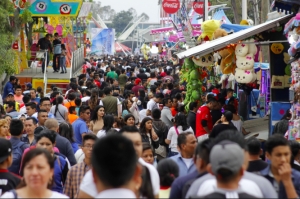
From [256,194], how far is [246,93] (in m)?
12.9

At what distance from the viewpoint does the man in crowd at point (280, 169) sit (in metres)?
6.24

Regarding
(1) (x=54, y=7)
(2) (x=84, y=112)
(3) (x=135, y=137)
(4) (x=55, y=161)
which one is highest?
(1) (x=54, y=7)

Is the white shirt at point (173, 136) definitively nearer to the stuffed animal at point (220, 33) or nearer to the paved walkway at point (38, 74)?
the stuffed animal at point (220, 33)

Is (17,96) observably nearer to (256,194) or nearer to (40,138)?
(40,138)

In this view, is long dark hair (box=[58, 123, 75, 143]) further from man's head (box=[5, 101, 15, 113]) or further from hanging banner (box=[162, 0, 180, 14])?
hanging banner (box=[162, 0, 180, 14])

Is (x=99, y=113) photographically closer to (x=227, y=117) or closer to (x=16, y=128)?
(x=227, y=117)

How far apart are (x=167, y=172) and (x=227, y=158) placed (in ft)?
7.13

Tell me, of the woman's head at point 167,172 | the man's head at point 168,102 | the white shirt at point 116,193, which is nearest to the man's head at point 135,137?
the woman's head at point 167,172

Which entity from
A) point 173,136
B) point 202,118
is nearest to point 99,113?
point 173,136

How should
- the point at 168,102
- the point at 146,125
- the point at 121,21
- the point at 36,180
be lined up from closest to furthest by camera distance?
1. the point at 36,180
2. the point at 146,125
3. the point at 168,102
4. the point at 121,21

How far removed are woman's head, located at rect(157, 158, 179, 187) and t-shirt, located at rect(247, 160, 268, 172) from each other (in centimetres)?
71

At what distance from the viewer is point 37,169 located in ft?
19.9

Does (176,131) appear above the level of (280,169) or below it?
below

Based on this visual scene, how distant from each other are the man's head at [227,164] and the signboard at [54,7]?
25.7 m
